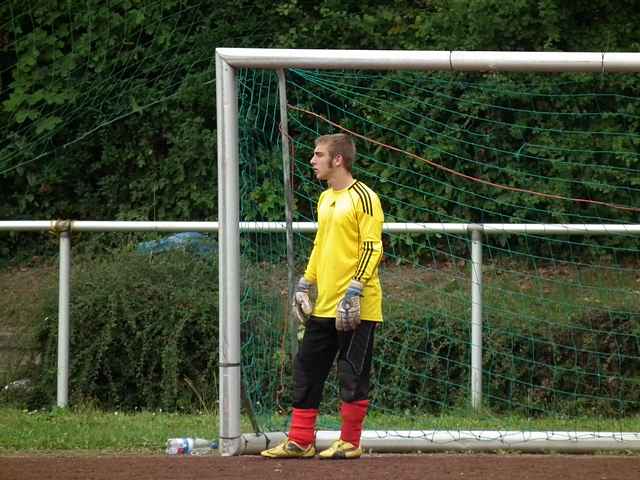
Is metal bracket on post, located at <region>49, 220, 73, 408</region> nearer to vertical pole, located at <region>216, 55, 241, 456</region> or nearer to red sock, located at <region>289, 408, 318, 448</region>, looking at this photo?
vertical pole, located at <region>216, 55, 241, 456</region>

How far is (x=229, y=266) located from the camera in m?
7.12

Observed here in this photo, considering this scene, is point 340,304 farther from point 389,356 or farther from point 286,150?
point 389,356

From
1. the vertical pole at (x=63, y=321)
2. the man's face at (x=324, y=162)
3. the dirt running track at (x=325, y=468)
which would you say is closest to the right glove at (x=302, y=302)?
the man's face at (x=324, y=162)

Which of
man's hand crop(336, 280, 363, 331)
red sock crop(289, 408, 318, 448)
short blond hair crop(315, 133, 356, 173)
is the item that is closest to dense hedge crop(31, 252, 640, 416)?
red sock crop(289, 408, 318, 448)

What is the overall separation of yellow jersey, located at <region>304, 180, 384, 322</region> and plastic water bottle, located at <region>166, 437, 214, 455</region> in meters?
1.19

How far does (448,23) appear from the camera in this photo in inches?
500

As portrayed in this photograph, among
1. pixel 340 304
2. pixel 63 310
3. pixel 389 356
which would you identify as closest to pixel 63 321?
pixel 63 310

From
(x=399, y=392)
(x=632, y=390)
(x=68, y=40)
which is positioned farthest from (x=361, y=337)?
(x=68, y=40)

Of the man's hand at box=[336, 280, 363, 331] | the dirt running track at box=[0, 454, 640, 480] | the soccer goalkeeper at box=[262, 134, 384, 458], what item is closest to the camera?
the dirt running track at box=[0, 454, 640, 480]

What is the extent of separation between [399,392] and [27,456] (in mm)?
2936

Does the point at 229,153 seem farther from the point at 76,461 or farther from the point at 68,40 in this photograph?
the point at 68,40

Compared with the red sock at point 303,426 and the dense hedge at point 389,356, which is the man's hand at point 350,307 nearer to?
the red sock at point 303,426

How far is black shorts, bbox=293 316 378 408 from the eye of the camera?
6.75 meters

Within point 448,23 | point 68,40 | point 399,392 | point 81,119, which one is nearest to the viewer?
point 399,392
